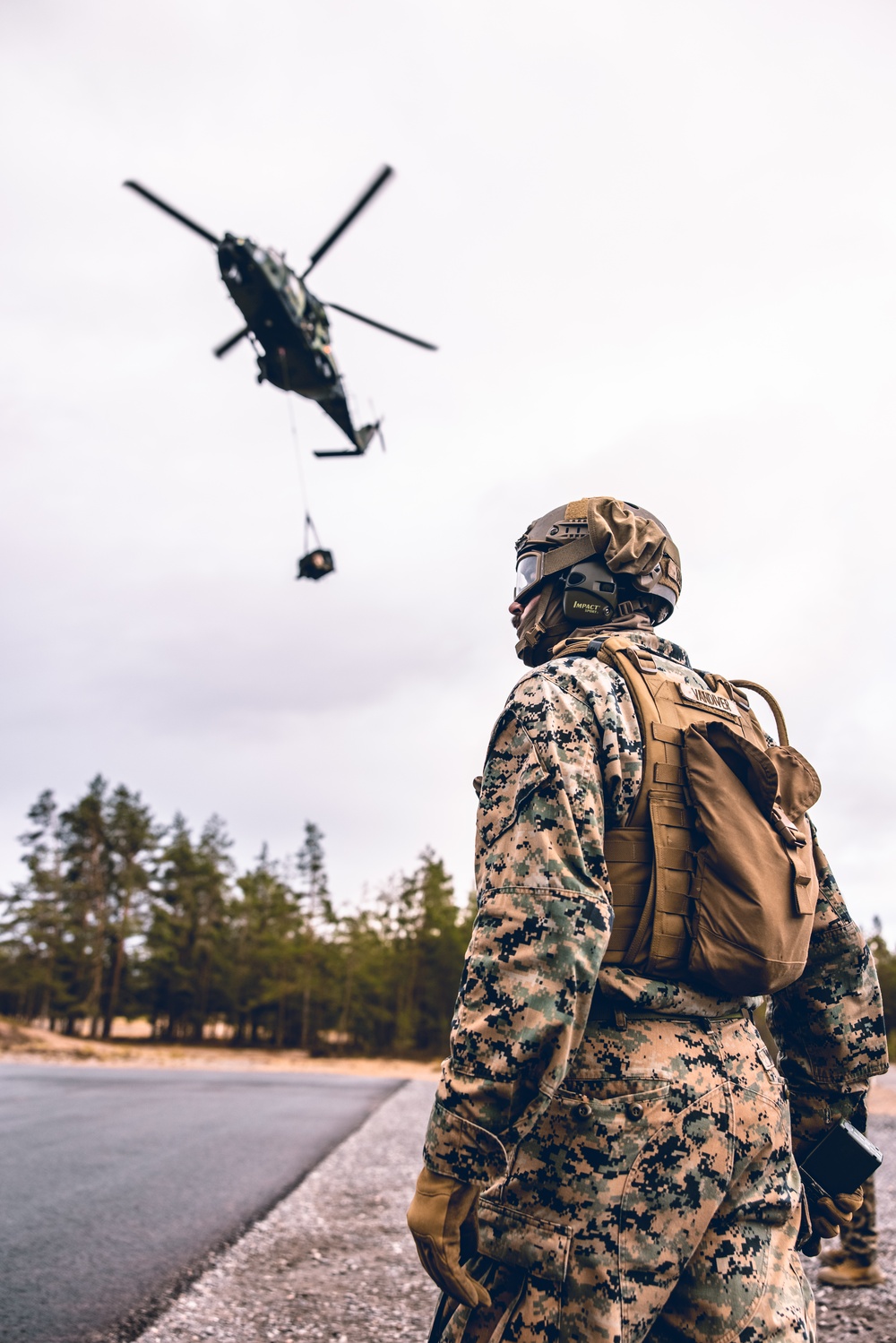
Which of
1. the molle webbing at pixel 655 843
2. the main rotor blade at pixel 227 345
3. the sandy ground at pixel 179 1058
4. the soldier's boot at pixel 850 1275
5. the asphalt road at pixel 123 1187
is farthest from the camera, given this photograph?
the sandy ground at pixel 179 1058

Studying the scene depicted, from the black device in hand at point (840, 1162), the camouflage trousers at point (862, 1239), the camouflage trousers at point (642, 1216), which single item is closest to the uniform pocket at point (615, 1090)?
the camouflage trousers at point (642, 1216)

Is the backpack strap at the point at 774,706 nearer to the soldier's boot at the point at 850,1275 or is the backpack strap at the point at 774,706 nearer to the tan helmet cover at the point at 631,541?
the tan helmet cover at the point at 631,541

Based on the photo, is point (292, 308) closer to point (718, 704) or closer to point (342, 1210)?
point (342, 1210)

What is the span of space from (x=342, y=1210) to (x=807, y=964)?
6438mm

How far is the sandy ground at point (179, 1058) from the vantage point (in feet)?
118

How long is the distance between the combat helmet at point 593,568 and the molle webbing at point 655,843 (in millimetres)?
291

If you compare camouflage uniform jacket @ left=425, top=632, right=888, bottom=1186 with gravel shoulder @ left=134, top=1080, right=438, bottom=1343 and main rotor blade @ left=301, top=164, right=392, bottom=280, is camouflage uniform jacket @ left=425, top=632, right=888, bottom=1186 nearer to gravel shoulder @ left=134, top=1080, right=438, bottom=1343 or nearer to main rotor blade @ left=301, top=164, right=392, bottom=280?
gravel shoulder @ left=134, top=1080, right=438, bottom=1343

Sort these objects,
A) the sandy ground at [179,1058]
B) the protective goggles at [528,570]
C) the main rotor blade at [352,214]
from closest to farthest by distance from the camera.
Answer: the protective goggles at [528,570] → the main rotor blade at [352,214] → the sandy ground at [179,1058]

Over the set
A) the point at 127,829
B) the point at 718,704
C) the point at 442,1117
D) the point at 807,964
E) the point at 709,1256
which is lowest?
the point at 709,1256

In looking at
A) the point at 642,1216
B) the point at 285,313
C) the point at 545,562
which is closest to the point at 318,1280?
the point at 642,1216

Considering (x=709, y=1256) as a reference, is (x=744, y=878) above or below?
above

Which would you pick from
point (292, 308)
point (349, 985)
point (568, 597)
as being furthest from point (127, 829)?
point (568, 597)

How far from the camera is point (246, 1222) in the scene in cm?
682

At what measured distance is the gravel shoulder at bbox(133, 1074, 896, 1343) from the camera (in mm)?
4469
